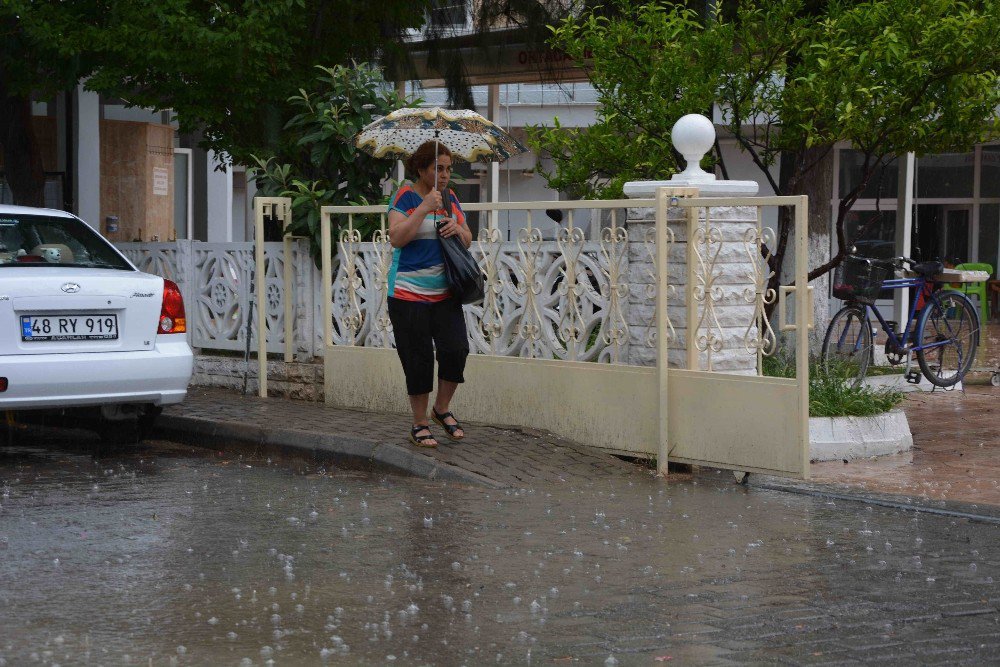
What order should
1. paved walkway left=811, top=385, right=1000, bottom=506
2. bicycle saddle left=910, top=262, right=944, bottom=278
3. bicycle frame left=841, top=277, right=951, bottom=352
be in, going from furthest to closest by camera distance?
bicycle saddle left=910, top=262, right=944, bottom=278
bicycle frame left=841, top=277, right=951, bottom=352
paved walkway left=811, top=385, right=1000, bottom=506

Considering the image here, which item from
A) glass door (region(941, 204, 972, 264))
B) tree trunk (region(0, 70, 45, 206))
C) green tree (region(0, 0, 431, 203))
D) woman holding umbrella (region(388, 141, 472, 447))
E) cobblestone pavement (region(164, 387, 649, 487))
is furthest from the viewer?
glass door (region(941, 204, 972, 264))

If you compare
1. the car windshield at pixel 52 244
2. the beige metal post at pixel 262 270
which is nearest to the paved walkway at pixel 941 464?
the beige metal post at pixel 262 270

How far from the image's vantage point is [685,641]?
15.6 ft

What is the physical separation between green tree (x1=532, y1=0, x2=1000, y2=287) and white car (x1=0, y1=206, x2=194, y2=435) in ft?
11.4

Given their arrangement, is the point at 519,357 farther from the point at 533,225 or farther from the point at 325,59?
the point at 325,59

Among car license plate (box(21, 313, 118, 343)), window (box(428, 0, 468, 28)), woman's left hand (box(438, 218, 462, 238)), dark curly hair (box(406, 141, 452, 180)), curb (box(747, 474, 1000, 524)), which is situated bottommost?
curb (box(747, 474, 1000, 524))

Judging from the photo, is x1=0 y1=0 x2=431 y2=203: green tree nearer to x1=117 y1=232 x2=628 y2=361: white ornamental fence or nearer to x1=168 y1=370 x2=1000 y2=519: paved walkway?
x1=117 y1=232 x2=628 y2=361: white ornamental fence

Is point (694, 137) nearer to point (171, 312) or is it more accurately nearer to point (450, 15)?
point (171, 312)

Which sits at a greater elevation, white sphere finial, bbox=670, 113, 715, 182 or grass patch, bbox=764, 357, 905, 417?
white sphere finial, bbox=670, 113, 715, 182

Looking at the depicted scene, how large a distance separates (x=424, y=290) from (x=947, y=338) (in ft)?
19.8

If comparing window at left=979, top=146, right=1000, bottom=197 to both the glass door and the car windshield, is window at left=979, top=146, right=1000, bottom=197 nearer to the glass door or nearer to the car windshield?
the glass door

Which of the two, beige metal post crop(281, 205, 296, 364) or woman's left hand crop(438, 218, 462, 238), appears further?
beige metal post crop(281, 205, 296, 364)

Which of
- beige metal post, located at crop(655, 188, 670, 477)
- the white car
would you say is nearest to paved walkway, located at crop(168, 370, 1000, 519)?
beige metal post, located at crop(655, 188, 670, 477)

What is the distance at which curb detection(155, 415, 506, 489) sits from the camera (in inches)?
323
